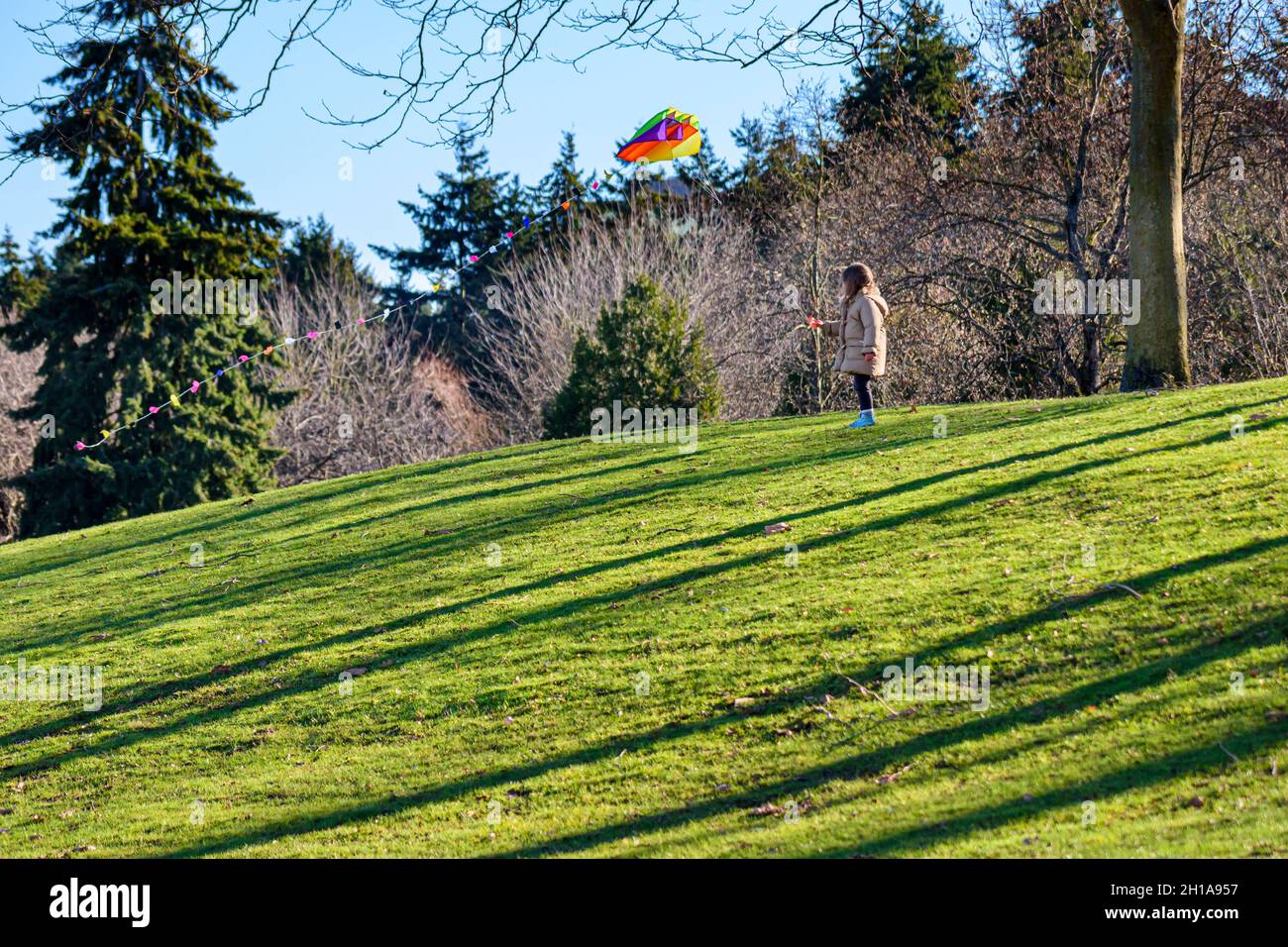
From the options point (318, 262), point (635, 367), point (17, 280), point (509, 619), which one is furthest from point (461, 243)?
point (509, 619)

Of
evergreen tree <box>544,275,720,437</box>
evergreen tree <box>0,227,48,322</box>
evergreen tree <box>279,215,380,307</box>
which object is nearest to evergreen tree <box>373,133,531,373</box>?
evergreen tree <box>279,215,380,307</box>

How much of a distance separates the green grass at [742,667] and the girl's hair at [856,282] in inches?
84.2

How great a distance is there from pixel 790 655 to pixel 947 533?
9.91ft

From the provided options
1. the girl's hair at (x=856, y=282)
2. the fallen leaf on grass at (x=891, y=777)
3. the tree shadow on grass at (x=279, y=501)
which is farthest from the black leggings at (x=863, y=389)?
the fallen leaf on grass at (x=891, y=777)

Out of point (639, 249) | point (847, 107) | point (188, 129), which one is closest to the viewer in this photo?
point (188, 129)

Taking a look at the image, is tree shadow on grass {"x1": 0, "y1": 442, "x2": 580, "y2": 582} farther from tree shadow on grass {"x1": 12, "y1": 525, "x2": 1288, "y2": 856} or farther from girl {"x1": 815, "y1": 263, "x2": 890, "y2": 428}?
tree shadow on grass {"x1": 12, "y1": 525, "x2": 1288, "y2": 856}

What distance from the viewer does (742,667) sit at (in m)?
9.40

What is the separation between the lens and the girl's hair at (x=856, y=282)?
15.8 meters

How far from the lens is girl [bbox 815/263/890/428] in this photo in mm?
15883

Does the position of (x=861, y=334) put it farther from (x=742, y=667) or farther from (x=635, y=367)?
(x=635, y=367)

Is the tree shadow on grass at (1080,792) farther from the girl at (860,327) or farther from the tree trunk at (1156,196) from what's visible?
the tree trunk at (1156,196)
